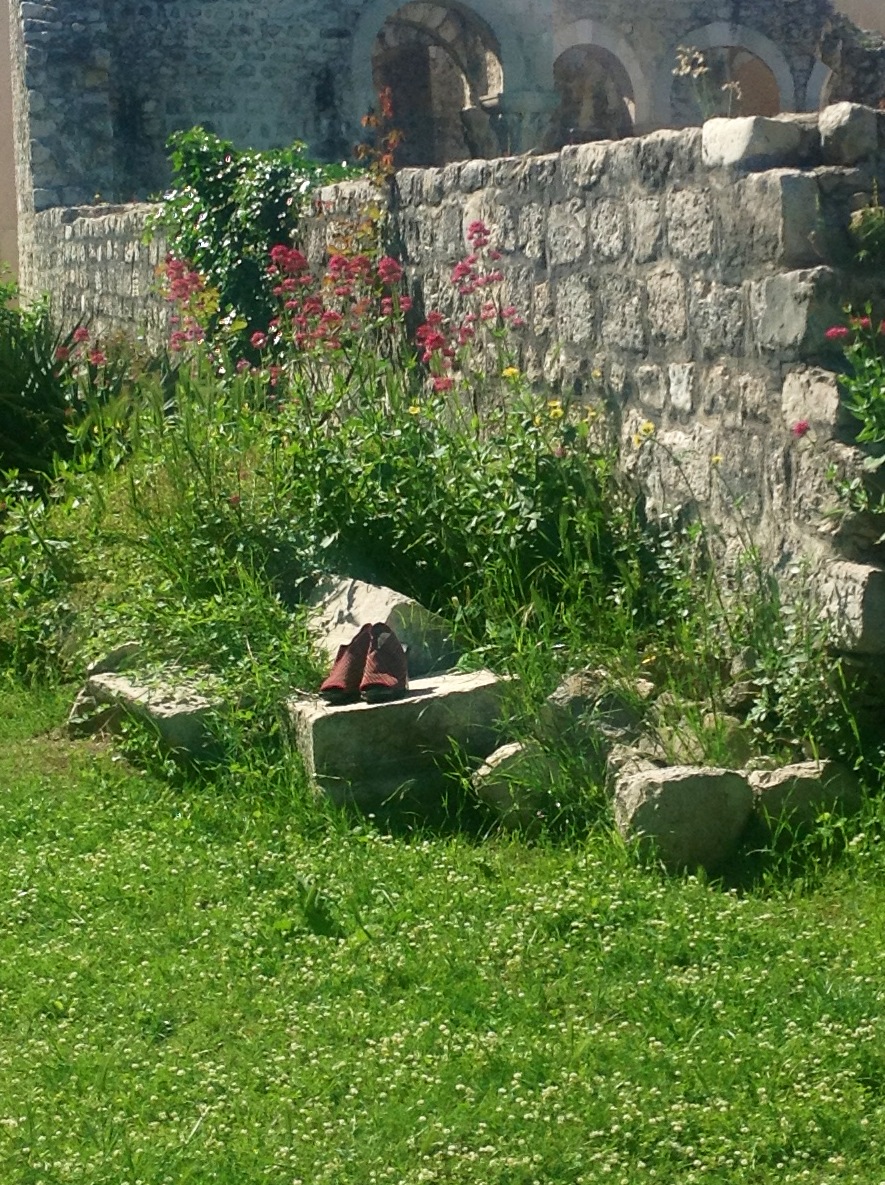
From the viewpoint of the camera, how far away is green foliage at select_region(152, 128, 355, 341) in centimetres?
807

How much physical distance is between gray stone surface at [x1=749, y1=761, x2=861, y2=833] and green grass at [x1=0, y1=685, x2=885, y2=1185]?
0.34 feet

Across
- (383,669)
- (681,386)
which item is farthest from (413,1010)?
(681,386)

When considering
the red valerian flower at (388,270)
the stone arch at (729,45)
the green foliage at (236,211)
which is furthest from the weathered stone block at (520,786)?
the stone arch at (729,45)

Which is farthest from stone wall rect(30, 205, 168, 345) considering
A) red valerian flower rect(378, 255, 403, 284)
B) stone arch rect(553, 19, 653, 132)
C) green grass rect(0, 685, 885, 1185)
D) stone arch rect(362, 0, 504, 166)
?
stone arch rect(553, 19, 653, 132)

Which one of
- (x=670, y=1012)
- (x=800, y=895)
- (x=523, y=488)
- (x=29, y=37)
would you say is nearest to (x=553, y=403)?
(x=523, y=488)

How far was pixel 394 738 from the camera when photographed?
14.6 ft

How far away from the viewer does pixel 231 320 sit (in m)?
8.02

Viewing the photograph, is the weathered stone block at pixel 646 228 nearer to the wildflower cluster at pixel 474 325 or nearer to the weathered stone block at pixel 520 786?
the wildflower cluster at pixel 474 325

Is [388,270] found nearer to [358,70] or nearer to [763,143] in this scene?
[763,143]

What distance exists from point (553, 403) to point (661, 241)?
72 centimetres

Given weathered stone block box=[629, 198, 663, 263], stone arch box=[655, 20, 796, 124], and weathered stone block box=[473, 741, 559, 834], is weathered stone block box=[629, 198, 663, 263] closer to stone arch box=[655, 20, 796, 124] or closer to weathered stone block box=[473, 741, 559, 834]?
weathered stone block box=[473, 741, 559, 834]

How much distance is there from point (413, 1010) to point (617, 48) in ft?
57.9

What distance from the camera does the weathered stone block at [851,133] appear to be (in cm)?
443

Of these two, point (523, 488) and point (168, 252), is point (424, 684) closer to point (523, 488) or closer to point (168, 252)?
point (523, 488)
